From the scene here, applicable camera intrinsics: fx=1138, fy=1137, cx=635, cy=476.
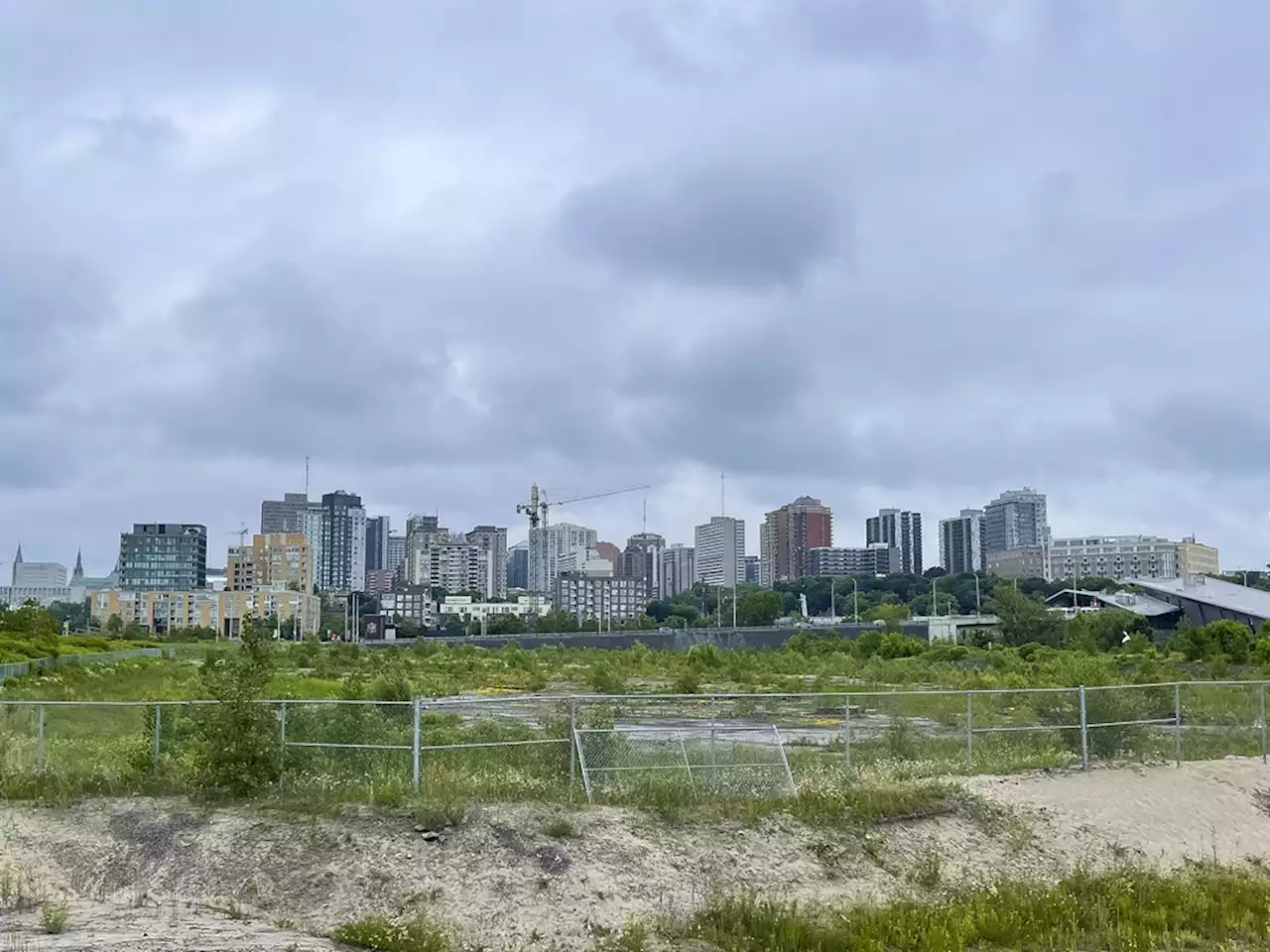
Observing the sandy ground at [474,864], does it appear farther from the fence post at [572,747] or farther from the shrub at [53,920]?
the fence post at [572,747]

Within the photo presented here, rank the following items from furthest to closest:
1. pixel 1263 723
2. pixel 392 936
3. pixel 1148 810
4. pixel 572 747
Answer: pixel 1263 723, pixel 1148 810, pixel 572 747, pixel 392 936

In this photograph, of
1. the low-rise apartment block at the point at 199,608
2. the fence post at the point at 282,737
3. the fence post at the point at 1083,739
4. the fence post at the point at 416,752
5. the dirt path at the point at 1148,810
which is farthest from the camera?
the low-rise apartment block at the point at 199,608

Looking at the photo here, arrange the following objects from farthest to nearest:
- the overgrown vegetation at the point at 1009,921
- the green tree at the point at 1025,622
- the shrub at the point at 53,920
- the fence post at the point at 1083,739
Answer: the green tree at the point at 1025,622 → the fence post at the point at 1083,739 → the overgrown vegetation at the point at 1009,921 → the shrub at the point at 53,920

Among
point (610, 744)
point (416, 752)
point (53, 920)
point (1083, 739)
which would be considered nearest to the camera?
point (53, 920)

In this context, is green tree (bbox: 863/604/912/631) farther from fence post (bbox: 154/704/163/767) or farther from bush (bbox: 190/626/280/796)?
bush (bbox: 190/626/280/796)

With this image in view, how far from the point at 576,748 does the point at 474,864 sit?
136 inches

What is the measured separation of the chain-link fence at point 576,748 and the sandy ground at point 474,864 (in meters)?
0.85

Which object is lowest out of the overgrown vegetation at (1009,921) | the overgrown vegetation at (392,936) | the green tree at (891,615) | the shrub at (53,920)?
the overgrown vegetation at (1009,921)

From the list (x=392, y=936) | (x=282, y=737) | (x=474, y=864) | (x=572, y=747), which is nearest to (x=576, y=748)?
(x=572, y=747)

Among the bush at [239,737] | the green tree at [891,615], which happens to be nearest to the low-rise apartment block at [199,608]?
the green tree at [891,615]

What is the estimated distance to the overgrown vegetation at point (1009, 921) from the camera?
46.1ft

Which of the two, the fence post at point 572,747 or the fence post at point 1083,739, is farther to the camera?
the fence post at point 1083,739

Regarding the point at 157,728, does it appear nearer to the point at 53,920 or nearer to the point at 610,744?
the point at 53,920

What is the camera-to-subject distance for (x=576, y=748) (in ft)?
63.3
